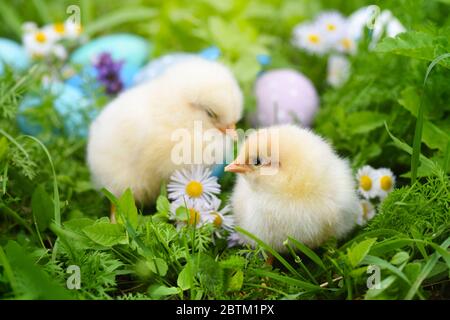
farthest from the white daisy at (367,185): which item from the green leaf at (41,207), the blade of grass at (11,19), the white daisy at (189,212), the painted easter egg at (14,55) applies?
the blade of grass at (11,19)

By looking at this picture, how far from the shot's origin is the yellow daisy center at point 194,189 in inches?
77.9

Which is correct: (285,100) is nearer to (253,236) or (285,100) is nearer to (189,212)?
(189,212)

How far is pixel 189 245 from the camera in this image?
1.84 metres

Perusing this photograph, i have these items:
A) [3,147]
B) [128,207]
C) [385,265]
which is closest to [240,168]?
[128,207]

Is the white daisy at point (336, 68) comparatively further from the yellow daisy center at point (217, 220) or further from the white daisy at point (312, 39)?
the yellow daisy center at point (217, 220)

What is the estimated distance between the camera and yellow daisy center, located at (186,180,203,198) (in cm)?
198

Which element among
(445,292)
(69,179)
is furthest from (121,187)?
(445,292)

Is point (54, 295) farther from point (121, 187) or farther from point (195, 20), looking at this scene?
point (195, 20)

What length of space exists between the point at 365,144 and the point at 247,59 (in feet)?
2.46

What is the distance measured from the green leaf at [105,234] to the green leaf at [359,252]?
669 millimetres

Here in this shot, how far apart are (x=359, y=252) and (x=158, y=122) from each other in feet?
2.77

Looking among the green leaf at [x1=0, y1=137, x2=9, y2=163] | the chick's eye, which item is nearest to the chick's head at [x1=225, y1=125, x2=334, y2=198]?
the chick's eye

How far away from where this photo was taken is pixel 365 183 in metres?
2.10

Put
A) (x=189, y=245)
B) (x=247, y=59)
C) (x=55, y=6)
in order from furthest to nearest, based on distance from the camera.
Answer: (x=55, y=6), (x=247, y=59), (x=189, y=245)
